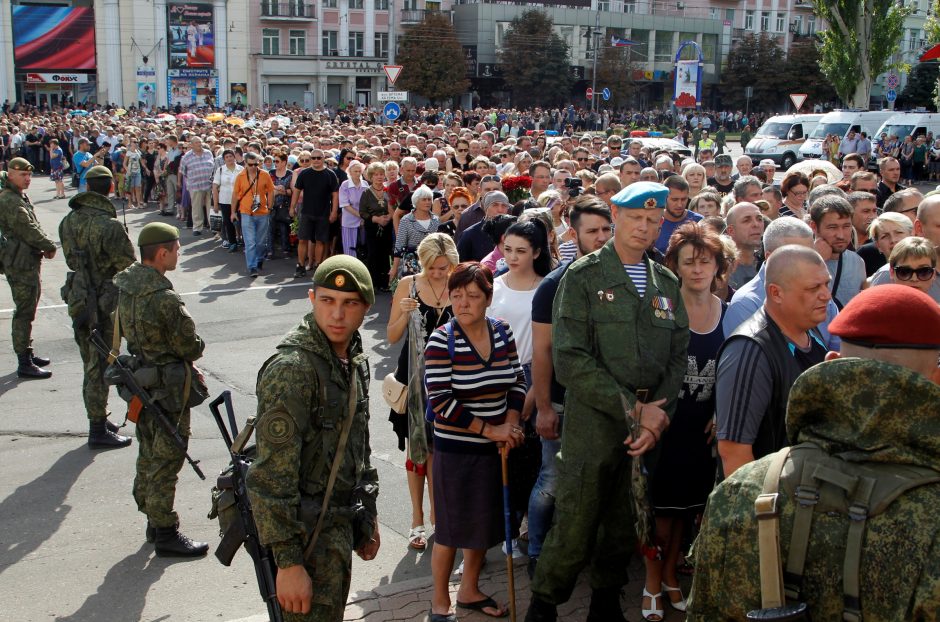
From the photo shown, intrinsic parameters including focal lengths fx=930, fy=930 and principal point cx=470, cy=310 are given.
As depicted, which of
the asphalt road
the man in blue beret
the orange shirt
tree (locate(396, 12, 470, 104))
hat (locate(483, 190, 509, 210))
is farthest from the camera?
tree (locate(396, 12, 470, 104))

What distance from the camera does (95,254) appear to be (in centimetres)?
769

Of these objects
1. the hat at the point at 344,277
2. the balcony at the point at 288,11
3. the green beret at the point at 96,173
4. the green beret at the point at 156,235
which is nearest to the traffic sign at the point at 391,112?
the green beret at the point at 96,173

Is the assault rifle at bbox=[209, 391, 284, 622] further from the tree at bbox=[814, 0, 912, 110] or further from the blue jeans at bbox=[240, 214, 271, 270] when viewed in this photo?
the tree at bbox=[814, 0, 912, 110]

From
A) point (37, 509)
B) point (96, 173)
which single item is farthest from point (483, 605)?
point (96, 173)

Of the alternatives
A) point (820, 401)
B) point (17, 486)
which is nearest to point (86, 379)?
point (17, 486)

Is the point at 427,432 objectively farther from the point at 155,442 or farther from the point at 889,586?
the point at 889,586

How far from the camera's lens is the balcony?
67438 millimetres

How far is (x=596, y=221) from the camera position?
5.57m

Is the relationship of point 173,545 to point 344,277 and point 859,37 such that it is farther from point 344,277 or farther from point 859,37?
point 859,37

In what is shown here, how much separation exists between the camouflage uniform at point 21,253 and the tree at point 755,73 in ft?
242

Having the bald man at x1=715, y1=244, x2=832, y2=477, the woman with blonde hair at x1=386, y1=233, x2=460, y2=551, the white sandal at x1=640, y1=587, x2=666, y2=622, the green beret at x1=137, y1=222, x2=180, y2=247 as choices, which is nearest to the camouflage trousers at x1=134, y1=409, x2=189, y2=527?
the green beret at x1=137, y1=222, x2=180, y2=247

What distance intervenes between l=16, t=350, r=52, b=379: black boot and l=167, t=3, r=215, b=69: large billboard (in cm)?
5894

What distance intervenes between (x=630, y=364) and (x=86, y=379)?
507 centimetres

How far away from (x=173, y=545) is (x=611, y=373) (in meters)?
3.11
